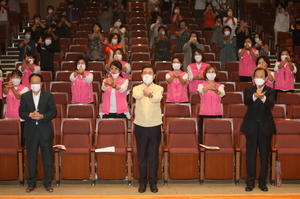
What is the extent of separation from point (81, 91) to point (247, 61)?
315 cm

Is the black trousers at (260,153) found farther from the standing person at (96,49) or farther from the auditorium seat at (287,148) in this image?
the standing person at (96,49)

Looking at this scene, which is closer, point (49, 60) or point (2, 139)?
point (2, 139)

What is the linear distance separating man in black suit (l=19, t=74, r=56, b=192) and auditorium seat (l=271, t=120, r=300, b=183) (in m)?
2.65

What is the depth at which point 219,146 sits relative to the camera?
6.20 m

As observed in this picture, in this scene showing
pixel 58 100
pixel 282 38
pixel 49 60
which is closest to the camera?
pixel 58 100

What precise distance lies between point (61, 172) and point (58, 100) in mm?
1784

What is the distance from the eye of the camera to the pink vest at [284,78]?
8.03 metres

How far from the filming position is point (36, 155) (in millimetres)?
5715

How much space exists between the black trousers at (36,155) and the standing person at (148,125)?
1029 mm

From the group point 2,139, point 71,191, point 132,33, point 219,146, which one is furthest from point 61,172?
point 132,33

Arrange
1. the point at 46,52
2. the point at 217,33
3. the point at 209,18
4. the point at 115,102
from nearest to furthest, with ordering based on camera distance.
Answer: the point at 115,102, the point at 46,52, the point at 217,33, the point at 209,18

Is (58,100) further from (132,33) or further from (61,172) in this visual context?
(132,33)

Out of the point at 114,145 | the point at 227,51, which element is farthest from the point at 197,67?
the point at 114,145

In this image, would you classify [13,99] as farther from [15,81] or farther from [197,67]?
[197,67]
